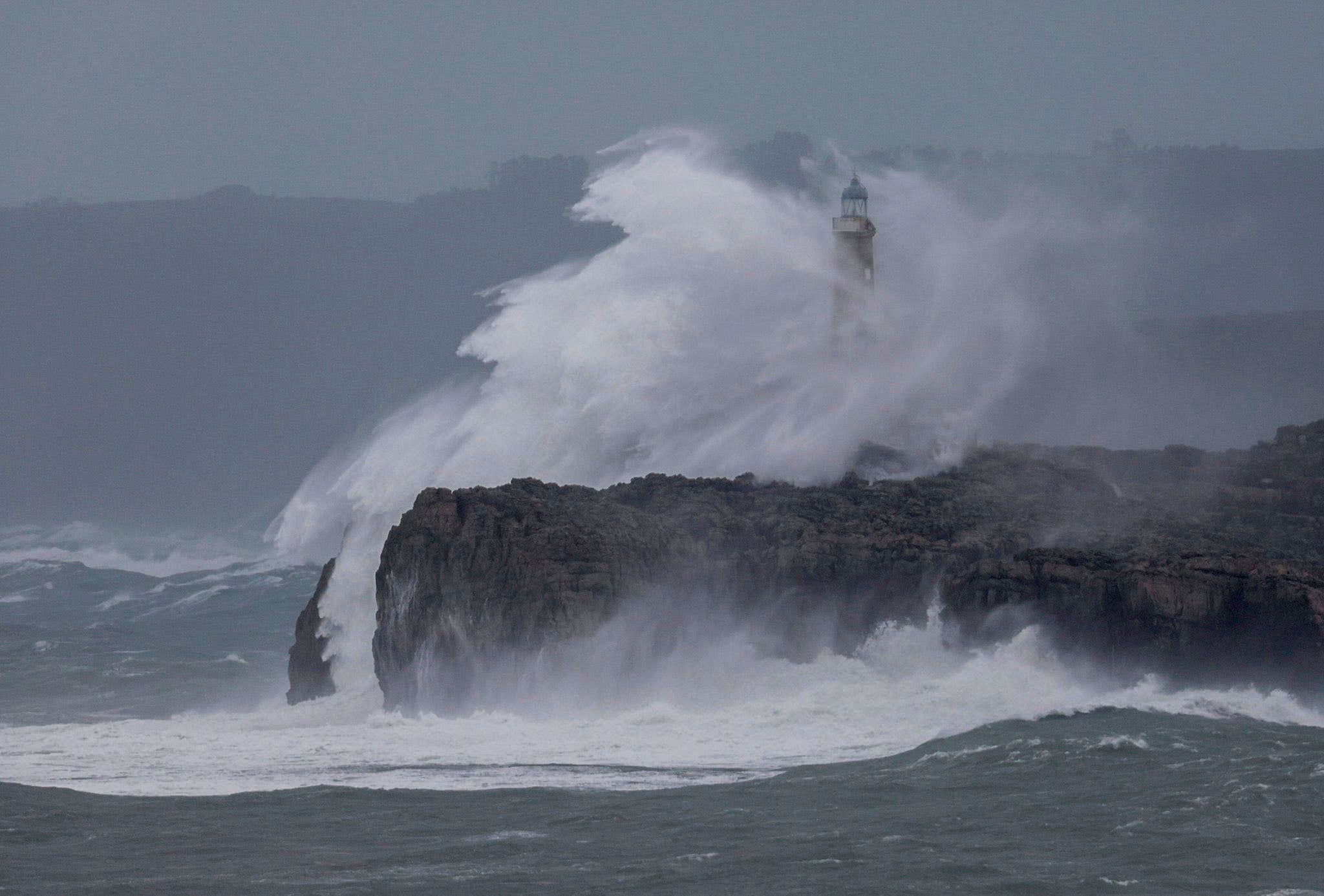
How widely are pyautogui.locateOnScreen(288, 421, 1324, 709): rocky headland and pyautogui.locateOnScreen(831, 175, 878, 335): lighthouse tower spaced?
6.45m

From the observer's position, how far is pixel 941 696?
88.5 ft

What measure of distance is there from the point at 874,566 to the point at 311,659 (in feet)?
31.3

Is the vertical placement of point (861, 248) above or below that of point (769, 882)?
above

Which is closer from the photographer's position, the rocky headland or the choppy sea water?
the choppy sea water

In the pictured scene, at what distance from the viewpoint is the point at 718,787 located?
22.9 meters

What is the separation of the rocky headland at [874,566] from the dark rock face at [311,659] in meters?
0.22

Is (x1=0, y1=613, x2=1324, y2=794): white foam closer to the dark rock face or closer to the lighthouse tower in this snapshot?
the dark rock face

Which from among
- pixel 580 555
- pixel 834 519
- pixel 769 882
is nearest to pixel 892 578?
pixel 834 519

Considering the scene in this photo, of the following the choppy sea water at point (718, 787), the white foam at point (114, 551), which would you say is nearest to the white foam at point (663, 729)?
the choppy sea water at point (718, 787)

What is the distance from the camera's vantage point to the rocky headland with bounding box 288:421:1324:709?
1033 inches

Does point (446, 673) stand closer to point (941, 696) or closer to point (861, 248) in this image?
point (941, 696)

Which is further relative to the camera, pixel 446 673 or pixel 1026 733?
pixel 446 673

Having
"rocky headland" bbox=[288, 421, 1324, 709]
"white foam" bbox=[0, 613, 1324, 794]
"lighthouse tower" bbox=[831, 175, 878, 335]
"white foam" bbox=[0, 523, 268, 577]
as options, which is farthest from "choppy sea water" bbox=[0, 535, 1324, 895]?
"white foam" bbox=[0, 523, 268, 577]

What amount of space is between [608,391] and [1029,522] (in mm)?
8367
